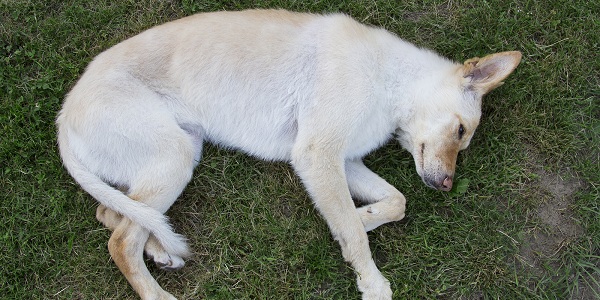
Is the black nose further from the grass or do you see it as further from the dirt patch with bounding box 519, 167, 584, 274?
the dirt patch with bounding box 519, 167, 584, 274

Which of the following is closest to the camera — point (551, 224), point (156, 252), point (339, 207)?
point (339, 207)

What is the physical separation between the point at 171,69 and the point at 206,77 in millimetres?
263

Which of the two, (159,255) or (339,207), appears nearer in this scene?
(339,207)

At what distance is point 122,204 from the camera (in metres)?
3.80

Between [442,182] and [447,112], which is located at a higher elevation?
[447,112]

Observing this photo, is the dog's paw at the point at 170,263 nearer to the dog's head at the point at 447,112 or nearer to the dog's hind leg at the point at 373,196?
the dog's hind leg at the point at 373,196

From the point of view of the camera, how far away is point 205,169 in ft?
14.5

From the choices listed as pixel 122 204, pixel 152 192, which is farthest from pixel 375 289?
pixel 122 204

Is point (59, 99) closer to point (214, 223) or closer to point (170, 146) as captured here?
point (170, 146)

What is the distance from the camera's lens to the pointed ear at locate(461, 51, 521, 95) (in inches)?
153

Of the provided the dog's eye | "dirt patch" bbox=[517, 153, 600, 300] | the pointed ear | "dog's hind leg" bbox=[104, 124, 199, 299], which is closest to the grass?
"dirt patch" bbox=[517, 153, 600, 300]

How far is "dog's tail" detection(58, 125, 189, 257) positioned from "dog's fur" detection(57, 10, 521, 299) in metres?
0.01

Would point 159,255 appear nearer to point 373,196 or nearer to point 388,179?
point 373,196

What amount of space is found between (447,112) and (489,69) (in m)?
0.45
